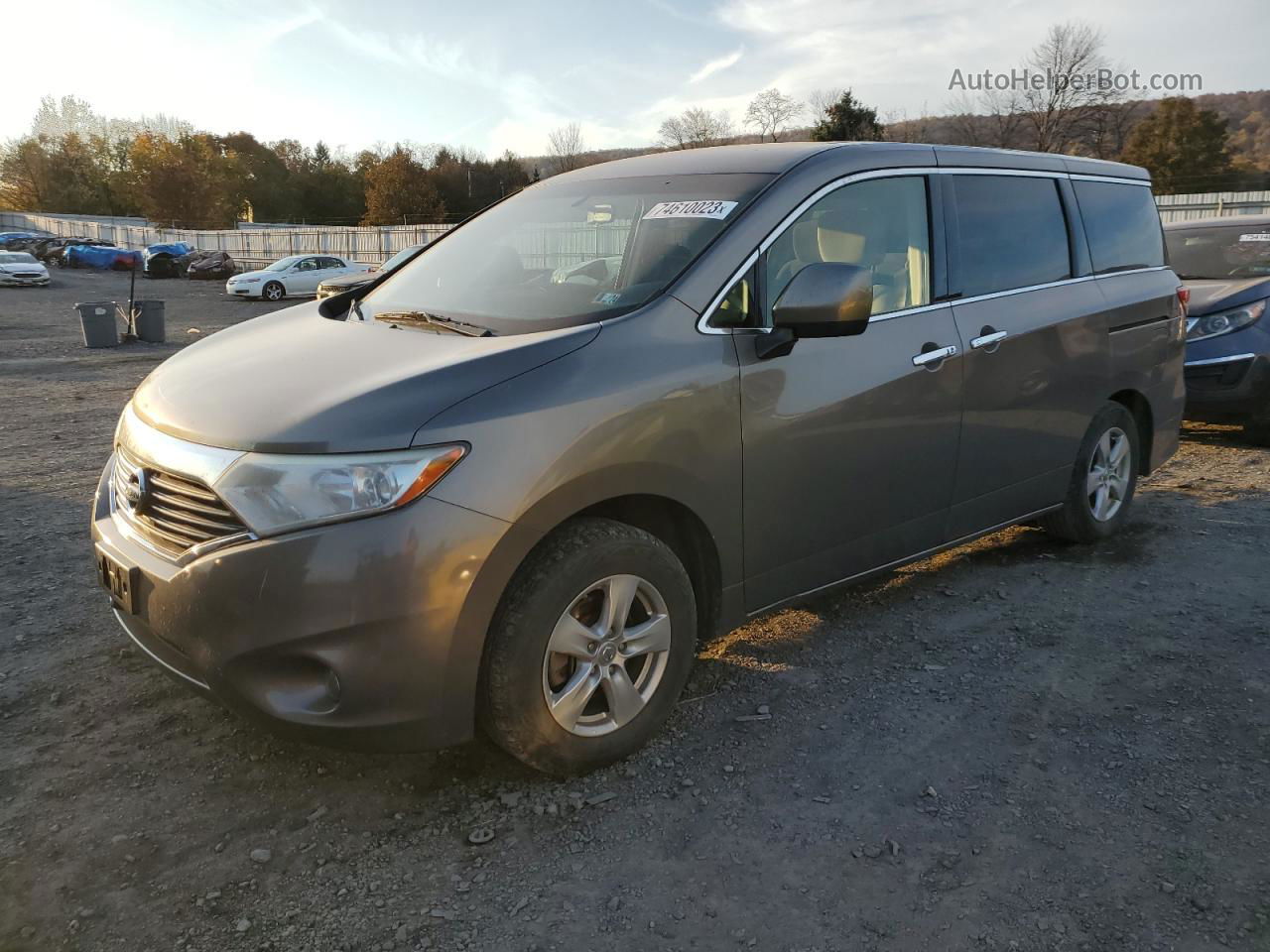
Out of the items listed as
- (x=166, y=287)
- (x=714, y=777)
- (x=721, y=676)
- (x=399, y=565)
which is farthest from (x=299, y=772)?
(x=166, y=287)

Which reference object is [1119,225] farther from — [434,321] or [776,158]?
[434,321]

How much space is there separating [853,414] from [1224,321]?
5464mm

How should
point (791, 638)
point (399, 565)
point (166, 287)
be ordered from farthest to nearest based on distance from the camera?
point (166, 287) → point (791, 638) → point (399, 565)

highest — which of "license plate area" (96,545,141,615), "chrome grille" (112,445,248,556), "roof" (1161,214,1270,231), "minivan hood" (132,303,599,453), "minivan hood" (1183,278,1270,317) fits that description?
"roof" (1161,214,1270,231)

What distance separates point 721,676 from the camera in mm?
3600

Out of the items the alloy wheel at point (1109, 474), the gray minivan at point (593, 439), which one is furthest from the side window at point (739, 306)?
the alloy wheel at point (1109, 474)

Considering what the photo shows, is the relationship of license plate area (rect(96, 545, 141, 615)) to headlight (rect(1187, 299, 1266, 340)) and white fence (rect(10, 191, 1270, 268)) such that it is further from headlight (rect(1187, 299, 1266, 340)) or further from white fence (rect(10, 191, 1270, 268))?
headlight (rect(1187, 299, 1266, 340))

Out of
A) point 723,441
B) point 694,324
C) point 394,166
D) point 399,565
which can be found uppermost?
point 394,166

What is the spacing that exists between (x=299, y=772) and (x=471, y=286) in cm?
175

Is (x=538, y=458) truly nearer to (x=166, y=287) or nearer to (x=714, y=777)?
(x=714, y=777)

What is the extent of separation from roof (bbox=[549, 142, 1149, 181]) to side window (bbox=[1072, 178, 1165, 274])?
427 millimetres

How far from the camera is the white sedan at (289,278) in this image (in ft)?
105

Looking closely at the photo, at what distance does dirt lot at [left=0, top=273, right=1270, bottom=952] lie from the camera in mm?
2322

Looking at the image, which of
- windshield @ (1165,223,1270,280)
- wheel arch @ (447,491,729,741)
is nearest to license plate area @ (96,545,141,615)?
wheel arch @ (447,491,729,741)
